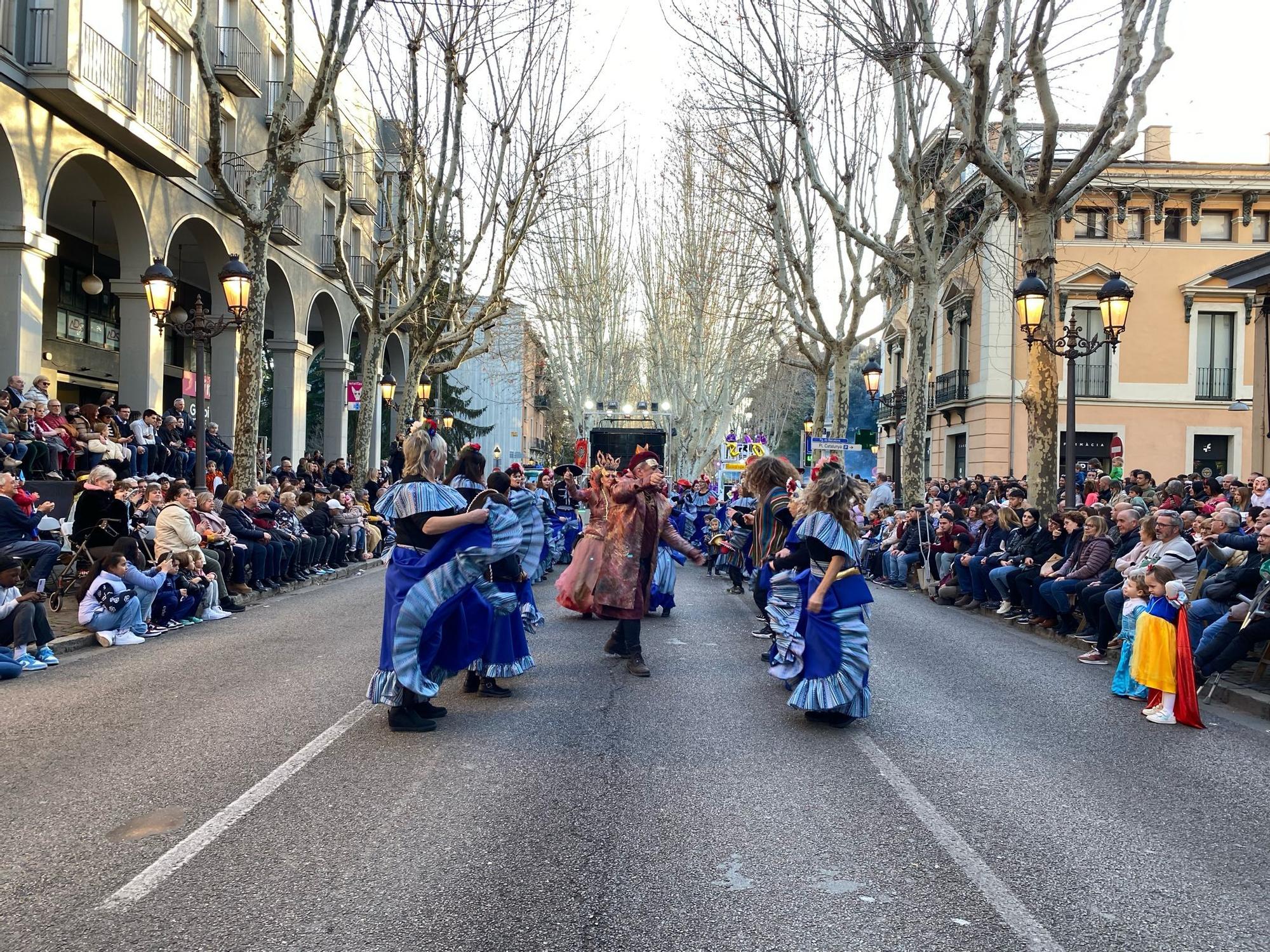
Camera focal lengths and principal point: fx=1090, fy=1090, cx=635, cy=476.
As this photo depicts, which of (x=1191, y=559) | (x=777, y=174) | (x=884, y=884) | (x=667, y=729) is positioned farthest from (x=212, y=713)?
(x=777, y=174)

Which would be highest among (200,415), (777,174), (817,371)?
(777,174)

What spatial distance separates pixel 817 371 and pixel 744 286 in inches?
283

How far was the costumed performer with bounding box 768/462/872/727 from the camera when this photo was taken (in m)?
7.07

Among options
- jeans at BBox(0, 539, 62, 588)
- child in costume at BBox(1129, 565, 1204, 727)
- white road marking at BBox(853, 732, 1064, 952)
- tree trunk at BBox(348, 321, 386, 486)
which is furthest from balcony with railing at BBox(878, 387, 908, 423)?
white road marking at BBox(853, 732, 1064, 952)

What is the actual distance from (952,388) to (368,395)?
20.8 metres

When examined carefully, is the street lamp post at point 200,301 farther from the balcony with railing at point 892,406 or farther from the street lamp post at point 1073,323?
the balcony with railing at point 892,406

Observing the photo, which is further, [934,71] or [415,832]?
[934,71]

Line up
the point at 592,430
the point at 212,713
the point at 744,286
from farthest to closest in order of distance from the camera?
the point at 744,286 < the point at 592,430 < the point at 212,713

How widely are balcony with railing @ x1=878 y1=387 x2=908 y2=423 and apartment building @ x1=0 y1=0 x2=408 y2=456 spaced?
65.7ft

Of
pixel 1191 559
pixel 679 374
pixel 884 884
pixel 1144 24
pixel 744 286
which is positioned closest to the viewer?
pixel 884 884

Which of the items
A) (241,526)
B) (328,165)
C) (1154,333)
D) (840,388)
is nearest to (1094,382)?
(1154,333)

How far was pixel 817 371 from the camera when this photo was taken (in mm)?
34719

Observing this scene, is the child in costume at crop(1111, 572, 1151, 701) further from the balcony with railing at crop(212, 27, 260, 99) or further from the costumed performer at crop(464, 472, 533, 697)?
the balcony with railing at crop(212, 27, 260, 99)

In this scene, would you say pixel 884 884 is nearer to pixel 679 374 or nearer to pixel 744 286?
pixel 744 286
